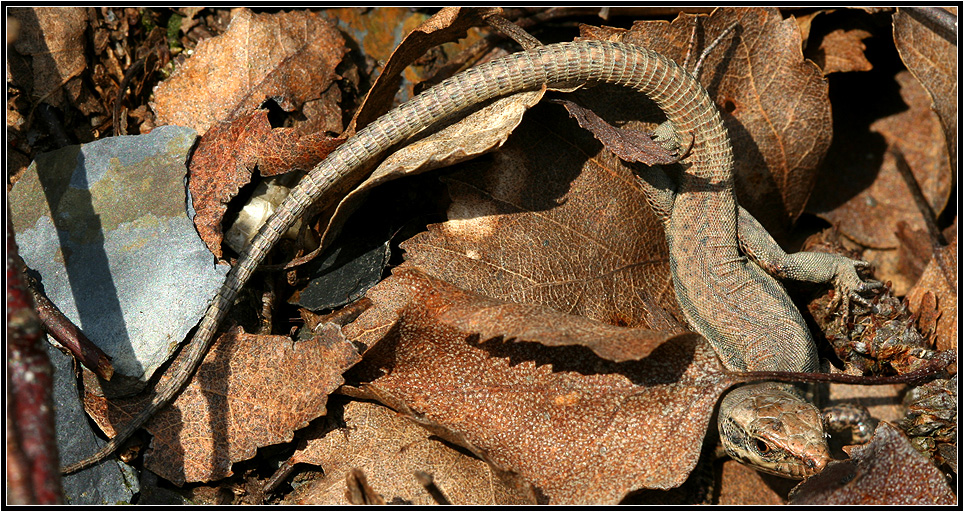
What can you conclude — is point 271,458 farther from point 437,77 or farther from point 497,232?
point 437,77

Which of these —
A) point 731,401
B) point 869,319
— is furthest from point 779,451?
point 869,319

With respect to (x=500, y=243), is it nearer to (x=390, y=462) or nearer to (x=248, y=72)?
(x=390, y=462)

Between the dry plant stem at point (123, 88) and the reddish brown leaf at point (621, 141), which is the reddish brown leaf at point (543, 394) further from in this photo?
the dry plant stem at point (123, 88)

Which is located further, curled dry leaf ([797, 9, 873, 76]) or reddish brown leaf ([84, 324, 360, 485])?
curled dry leaf ([797, 9, 873, 76])

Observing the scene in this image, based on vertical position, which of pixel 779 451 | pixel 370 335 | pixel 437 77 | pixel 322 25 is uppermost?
pixel 322 25

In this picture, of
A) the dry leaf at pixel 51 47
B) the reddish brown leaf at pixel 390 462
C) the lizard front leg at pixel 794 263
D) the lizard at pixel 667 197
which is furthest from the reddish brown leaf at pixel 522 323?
the dry leaf at pixel 51 47

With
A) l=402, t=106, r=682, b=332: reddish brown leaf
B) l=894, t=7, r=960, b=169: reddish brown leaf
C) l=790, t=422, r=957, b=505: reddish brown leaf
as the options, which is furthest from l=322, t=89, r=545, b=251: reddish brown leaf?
l=894, t=7, r=960, b=169: reddish brown leaf

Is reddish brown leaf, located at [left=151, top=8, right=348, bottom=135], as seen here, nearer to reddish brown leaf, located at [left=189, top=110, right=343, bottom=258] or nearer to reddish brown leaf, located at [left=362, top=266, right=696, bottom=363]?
reddish brown leaf, located at [left=189, top=110, right=343, bottom=258]
